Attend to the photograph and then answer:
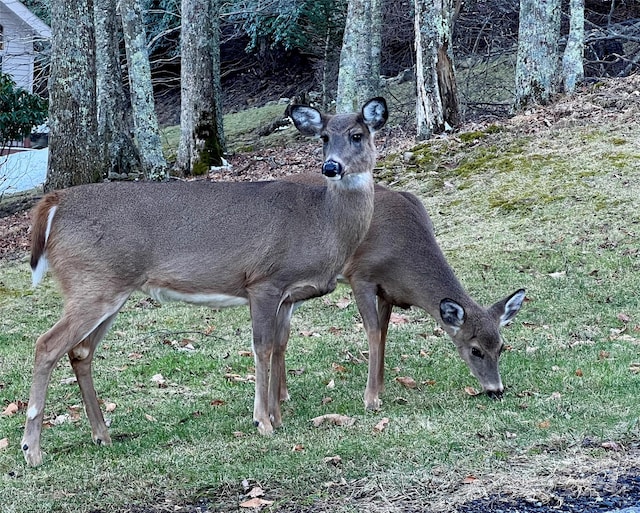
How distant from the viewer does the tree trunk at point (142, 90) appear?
17359mm

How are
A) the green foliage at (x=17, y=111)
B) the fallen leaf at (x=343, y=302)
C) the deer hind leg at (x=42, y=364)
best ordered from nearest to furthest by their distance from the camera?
the deer hind leg at (x=42, y=364) → the fallen leaf at (x=343, y=302) → the green foliage at (x=17, y=111)

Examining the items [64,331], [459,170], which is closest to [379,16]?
[459,170]

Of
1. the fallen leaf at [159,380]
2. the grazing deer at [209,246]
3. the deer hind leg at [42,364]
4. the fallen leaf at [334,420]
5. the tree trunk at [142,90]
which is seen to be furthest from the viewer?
the tree trunk at [142,90]

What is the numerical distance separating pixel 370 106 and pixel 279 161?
13.1 m

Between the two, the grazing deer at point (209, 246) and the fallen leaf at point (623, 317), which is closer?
the grazing deer at point (209, 246)

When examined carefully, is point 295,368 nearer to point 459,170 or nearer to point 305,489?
point 305,489

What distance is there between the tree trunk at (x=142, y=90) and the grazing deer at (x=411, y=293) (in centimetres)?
1058

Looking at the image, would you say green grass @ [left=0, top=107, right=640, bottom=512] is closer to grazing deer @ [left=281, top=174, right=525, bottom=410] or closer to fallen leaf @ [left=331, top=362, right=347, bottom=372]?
fallen leaf @ [left=331, top=362, right=347, bottom=372]

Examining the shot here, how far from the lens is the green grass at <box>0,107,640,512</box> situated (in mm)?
5465

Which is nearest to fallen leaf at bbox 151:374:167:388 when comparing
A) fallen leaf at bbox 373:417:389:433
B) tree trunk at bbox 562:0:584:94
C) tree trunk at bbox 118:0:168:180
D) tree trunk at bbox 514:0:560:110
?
fallen leaf at bbox 373:417:389:433

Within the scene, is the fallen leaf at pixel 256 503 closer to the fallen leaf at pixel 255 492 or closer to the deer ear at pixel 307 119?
the fallen leaf at pixel 255 492

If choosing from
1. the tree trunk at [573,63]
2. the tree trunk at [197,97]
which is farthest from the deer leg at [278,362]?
the tree trunk at [197,97]

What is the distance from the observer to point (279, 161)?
19.9 m

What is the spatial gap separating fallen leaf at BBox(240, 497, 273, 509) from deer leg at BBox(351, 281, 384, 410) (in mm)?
2037
